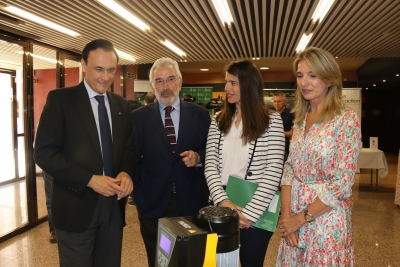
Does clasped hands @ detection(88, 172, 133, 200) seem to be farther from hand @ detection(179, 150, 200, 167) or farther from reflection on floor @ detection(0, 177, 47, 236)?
reflection on floor @ detection(0, 177, 47, 236)

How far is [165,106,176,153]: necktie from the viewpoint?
2169mm

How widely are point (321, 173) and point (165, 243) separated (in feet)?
3.21

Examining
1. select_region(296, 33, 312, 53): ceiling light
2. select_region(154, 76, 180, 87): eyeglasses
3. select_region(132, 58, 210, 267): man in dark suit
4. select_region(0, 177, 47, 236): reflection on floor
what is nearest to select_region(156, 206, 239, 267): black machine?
select_region(132, 58, 210, 267): man in dark suit

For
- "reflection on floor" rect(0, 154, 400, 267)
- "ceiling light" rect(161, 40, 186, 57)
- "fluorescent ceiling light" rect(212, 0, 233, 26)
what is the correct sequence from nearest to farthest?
"reflection on floor" rect(0, 154, 400, 267)
"fluorescent ceiling light" rect(212, 0, 233, 26)
"ceiling light" rect(161, 40, 186, 57)

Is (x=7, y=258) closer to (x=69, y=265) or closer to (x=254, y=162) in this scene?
(x=69, y=265)

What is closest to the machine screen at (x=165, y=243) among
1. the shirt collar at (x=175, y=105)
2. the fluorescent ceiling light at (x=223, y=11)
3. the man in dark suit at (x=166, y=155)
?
the man in dark suit at (x=166, y=155)

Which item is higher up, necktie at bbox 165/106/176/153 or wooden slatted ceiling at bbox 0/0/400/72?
wooden slatted ceiling at bbox 0/0/400/72

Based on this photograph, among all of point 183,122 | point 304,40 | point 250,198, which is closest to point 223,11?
point 304,40

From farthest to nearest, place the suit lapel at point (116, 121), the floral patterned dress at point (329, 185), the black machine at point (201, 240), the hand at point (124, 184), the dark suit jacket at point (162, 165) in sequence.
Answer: the dark suit jacket at point (162, 165) < the suit lapel at point (116, 121) < the hand at point (124, 184) < the floral patterned dress at point (329, 185) < the black machine at point (201, 240)

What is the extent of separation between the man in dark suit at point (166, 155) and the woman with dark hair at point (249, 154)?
9.7 inches

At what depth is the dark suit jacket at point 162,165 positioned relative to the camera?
2.13 meters

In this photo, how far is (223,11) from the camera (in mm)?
4508

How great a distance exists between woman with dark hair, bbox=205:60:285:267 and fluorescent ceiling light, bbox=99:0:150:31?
270 centimetres

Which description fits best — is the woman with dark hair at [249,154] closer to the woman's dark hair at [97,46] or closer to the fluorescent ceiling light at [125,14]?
the woman's dark hair at [97,46]
